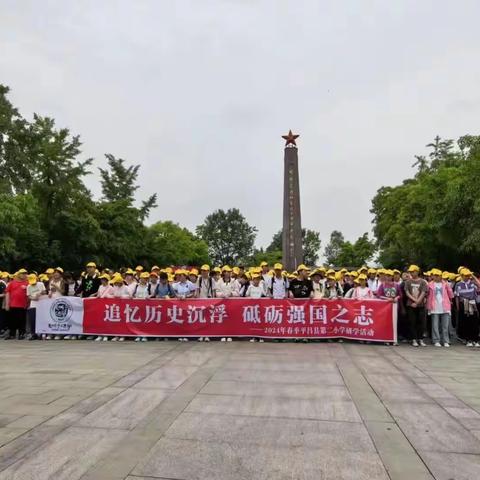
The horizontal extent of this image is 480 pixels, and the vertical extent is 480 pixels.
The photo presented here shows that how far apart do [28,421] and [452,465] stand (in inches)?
164

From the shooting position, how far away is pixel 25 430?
5.36 m

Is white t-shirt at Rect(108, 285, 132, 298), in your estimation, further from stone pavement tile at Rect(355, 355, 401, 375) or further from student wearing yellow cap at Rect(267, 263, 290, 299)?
stone pavement tile at Rect(355, 355, 401, 375)

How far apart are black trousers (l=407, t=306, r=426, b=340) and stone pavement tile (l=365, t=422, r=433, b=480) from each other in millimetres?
6618

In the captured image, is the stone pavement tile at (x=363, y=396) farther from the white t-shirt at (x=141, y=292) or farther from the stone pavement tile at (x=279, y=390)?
the white t-shirt at (x=141, y=292)

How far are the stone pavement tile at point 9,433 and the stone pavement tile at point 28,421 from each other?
0.08 m

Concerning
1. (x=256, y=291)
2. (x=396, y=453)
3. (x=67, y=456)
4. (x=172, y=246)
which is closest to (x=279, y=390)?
(x=396, y=453)

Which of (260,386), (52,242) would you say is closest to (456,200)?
(260,386)

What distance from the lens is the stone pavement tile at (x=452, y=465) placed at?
4.29m

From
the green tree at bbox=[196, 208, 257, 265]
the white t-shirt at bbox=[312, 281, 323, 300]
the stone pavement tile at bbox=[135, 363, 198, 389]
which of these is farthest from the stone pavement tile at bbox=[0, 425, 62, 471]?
the green tree at bbox=[196, 208, 257, 265]

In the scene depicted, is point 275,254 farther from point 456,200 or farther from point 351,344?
point 351,344

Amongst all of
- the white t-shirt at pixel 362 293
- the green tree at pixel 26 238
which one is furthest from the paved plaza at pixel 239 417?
the green tree at pixel 26 238

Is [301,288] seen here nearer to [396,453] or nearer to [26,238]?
[396,453]

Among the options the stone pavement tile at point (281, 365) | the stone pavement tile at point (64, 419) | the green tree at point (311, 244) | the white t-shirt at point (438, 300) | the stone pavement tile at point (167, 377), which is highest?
the green tree at point (311, 244)

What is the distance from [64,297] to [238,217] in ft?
364
